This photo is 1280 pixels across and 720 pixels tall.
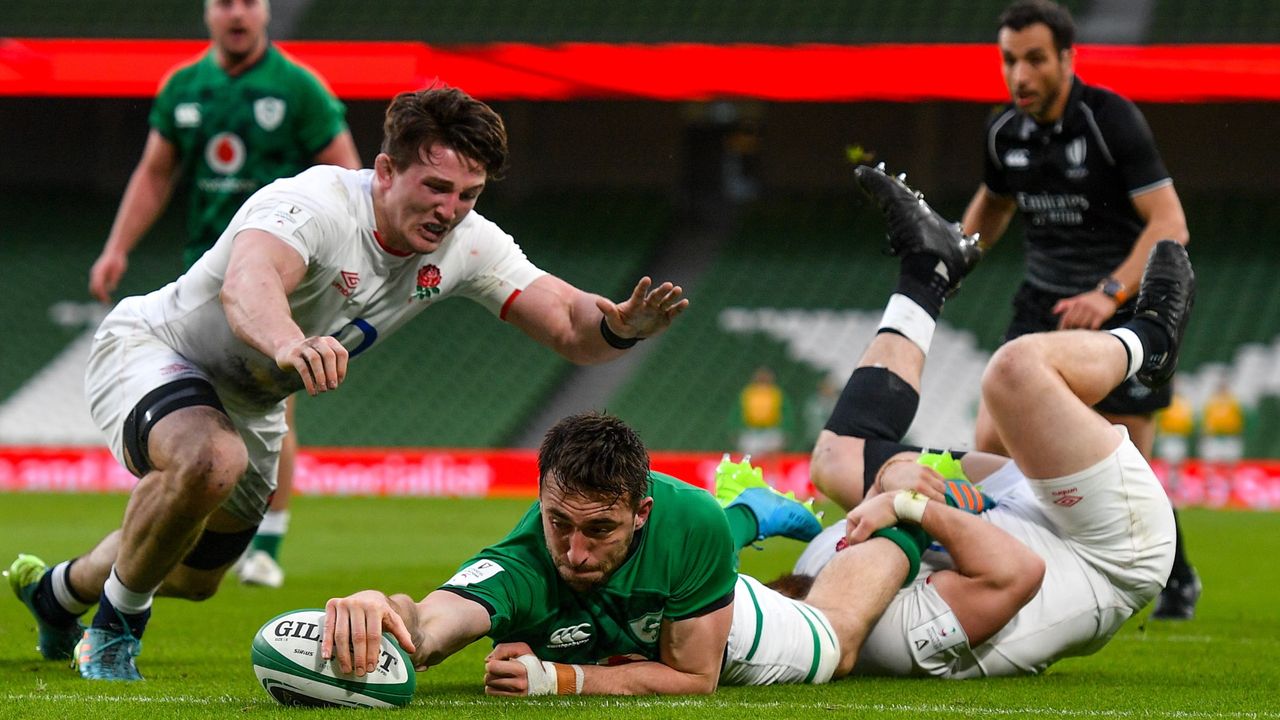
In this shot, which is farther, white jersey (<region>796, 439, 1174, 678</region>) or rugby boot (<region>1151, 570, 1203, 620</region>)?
rugby boot (<region>1151, 570, 1203, 620</region>)

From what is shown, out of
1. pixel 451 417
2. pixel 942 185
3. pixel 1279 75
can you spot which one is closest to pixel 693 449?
pixel 451 417

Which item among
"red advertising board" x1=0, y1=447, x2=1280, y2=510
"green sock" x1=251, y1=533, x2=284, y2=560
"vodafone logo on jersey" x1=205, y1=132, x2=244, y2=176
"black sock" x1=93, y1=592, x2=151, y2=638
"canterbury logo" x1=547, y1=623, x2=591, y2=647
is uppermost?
"vodafone logo on jersey" x1=205, y1=132, x2=244, y2=176

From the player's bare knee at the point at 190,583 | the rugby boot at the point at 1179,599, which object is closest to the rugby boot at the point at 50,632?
the player's bare knee at the point at 190,583

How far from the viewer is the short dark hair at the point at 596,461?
3900 mm

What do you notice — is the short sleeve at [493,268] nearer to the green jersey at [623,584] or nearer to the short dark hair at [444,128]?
the short dark hair at [444,128]

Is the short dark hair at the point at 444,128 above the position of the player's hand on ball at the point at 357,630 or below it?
above

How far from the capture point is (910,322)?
230 inches

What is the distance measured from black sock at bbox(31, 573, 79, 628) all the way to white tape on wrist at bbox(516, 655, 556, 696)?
1.87m

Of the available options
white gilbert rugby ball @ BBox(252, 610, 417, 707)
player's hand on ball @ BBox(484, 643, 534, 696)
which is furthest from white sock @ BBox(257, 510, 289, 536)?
white gilbert rugby ball @ BBox(252, 610, 417, 707)

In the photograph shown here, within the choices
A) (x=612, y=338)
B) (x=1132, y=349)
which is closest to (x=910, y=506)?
(x=1132, y=349)

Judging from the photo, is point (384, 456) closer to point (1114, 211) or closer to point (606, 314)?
point (1114, 211)

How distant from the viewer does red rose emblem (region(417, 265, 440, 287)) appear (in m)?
5.02

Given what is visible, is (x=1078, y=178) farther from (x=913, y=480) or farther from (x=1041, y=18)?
(x=913, y=480)

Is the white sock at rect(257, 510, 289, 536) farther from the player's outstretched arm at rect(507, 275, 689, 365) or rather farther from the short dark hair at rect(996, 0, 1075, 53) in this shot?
the short dark hair at rect(996, 0, 1075, 53)
